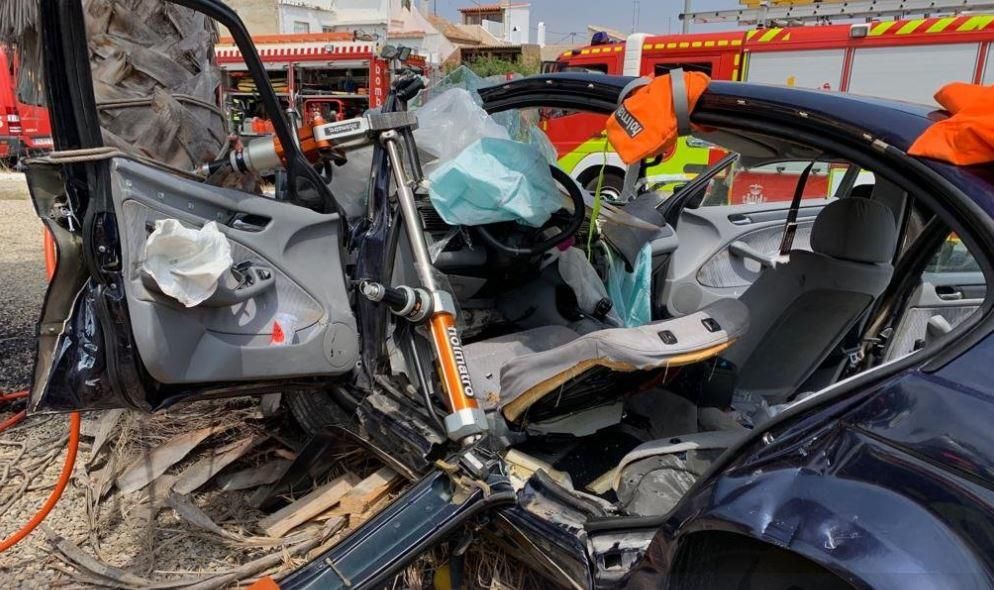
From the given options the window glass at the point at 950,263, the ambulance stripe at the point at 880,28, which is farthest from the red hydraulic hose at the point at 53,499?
the ambulance stripe at the point at 880,28

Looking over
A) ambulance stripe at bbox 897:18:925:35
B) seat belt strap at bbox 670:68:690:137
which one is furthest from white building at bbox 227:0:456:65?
seat belt strap at bbox 670:68:690:137

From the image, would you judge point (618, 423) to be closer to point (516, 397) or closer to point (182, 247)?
point (516, 397)

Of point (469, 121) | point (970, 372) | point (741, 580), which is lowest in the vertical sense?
point (741, 580)

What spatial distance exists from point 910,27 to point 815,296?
7.58m

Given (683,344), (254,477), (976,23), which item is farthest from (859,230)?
(976,23)

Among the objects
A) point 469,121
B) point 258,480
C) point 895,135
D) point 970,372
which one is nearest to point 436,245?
point 469,121

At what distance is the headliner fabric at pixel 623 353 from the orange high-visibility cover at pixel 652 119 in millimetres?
484

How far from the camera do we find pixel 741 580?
1.44 metres

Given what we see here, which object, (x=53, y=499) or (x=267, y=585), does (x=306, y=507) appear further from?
(x=53, y=499)

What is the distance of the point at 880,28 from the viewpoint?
8.18m

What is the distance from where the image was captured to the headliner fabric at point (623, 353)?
1802 mm

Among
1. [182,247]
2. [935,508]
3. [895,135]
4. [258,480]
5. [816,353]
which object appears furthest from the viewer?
[258,480]

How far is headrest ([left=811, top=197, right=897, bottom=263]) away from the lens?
6.87 feet

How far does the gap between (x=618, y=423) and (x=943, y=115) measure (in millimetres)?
1446
